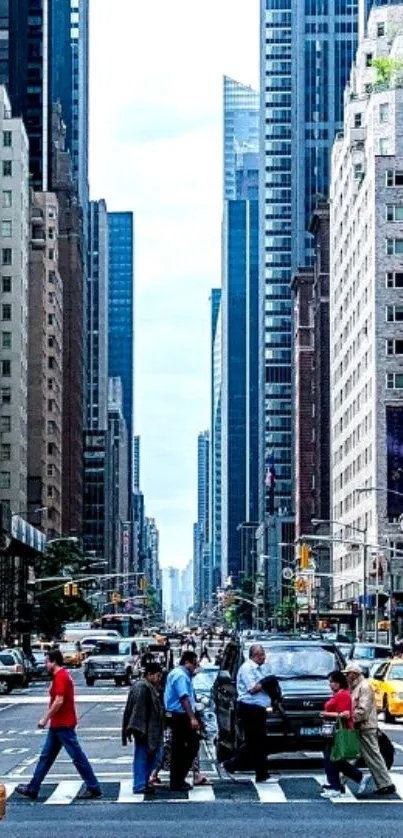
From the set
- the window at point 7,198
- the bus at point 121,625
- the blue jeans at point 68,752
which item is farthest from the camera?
the window at point 7,198

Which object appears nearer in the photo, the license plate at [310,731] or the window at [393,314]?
the license plate at [310,731]

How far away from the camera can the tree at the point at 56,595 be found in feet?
448

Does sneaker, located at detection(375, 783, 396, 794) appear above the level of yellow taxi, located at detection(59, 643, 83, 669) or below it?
above

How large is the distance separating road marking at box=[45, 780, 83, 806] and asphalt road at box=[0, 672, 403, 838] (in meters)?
0.01

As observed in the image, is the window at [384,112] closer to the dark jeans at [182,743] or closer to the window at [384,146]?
the window at [384,146]

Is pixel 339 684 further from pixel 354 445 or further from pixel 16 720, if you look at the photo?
pixel 354 445

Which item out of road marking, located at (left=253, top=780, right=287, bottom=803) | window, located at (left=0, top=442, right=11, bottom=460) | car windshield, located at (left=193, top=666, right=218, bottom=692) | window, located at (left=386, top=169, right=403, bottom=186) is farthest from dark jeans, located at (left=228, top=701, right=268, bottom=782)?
window, located at (left=0, top=442, right=11, bottom=460)

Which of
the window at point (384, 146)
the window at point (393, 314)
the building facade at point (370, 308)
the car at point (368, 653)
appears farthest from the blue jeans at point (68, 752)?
the window at point (384, 146)

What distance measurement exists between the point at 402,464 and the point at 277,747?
9159 cm

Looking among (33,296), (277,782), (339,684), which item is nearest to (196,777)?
(277,782)

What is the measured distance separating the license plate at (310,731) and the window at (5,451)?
407ft

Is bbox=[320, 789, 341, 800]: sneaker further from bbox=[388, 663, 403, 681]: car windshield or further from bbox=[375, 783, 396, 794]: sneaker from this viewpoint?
bbox=[388, 663, 403, 681]: car windshield

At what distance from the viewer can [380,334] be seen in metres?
124

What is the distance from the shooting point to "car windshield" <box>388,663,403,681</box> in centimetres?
4381
